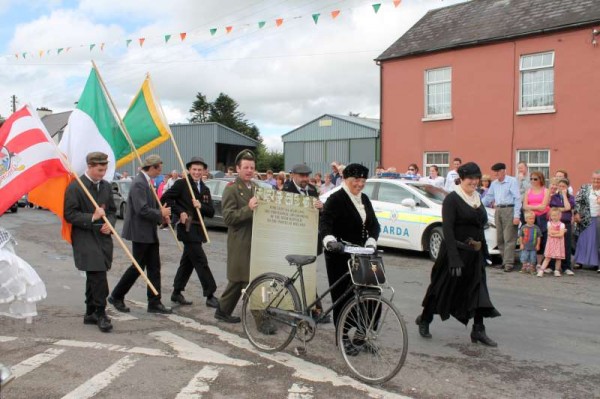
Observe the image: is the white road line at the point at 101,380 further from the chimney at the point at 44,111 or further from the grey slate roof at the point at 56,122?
the chimney at the point at 44,111

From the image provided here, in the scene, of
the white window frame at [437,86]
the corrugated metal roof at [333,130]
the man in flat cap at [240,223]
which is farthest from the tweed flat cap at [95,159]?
the corrugated metal roof at [333,130]

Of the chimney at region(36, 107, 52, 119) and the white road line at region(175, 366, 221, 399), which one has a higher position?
the chimney at region(36, 107, 52, 119)

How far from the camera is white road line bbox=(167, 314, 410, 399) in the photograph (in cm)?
444

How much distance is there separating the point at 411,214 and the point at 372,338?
7.22 meters

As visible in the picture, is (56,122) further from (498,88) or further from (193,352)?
(193,352)

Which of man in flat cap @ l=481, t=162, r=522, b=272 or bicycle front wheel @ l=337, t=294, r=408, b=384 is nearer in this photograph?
bicycle front wheel @ l=337, t=294, r=408, b=384

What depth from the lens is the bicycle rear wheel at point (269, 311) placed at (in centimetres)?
527

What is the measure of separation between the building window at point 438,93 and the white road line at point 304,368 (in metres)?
16.7

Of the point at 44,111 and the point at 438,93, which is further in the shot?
the point at 44,111

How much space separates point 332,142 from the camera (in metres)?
30.9

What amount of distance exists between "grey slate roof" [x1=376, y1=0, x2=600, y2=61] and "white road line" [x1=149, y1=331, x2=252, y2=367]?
16.3 meters

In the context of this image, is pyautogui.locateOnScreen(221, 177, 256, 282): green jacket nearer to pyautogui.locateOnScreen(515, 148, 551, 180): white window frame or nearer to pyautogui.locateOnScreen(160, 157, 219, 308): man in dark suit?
pyautogui.locateOnScreen(160, 157, 219, 308): man in dark suit

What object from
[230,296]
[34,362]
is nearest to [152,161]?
[230,296]

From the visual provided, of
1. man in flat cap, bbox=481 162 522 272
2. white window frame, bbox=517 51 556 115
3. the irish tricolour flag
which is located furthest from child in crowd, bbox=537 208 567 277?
white window frame, bbox=517 51 556 115
